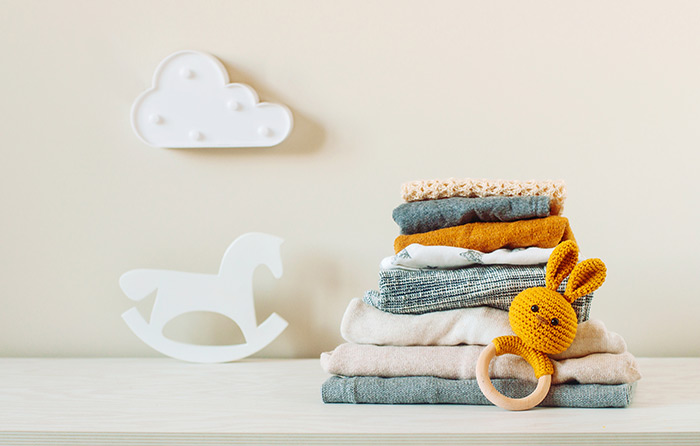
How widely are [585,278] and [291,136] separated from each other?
0.63 meters

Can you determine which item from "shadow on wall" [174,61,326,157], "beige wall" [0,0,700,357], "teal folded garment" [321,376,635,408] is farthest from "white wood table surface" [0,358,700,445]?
"shadow on wall" [174,61,326,157]

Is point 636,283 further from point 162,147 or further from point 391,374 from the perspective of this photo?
point 162,147

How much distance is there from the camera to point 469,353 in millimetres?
803

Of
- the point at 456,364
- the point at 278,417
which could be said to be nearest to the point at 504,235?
the point at 456,364

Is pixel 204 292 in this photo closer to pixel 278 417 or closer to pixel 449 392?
pixel 278 417

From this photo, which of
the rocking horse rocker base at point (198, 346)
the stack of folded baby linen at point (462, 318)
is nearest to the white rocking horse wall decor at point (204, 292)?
the rocking horse rocker base at point (198, 346)

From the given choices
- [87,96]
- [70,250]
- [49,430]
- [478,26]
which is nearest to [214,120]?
[87,96]

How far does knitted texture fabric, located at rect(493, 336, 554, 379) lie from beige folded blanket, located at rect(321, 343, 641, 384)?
21 mm

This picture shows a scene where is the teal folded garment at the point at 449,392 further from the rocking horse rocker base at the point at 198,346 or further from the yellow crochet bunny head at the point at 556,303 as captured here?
the rocking horse rocker base at the point at 198,346

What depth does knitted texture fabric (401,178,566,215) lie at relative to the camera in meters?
0.89

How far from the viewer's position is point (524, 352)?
0.78 m

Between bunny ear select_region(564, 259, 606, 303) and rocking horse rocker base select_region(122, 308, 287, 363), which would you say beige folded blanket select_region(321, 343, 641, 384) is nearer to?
bunny ear select_region(564, 259, 606, 303)

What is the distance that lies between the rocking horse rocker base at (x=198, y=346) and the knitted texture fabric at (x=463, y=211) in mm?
382

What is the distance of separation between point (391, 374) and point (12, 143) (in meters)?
0.90
